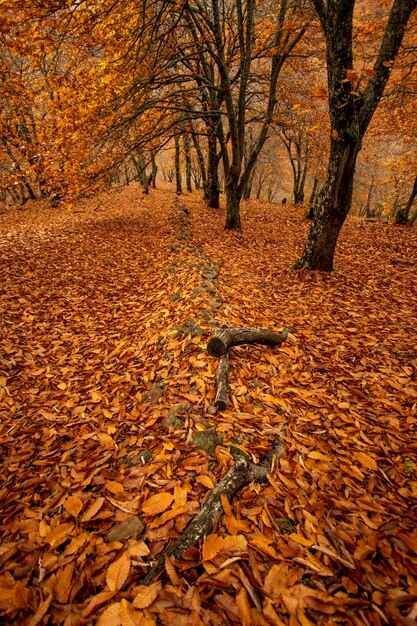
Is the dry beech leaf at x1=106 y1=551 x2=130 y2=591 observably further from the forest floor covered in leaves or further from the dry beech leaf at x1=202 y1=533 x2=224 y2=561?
the dry beech leaf at x1=202 y1=533 x2=224 y2=561

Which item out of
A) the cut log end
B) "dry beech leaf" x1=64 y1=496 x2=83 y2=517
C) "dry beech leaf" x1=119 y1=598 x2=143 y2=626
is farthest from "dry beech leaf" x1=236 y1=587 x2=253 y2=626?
the cut log end

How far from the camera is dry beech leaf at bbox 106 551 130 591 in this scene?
1.76 m

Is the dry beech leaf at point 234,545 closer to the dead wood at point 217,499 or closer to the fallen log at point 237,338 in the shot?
the dead wood at point 217,499

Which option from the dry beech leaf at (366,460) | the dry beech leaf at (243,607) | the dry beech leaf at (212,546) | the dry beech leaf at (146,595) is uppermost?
the dry beech leaf at (212,546)

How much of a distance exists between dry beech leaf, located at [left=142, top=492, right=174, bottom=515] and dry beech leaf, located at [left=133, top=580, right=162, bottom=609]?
0.46 meters

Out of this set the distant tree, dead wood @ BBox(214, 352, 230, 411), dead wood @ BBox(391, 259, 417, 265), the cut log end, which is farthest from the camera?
dead wood @ BBox(391, 259, 417, 265)

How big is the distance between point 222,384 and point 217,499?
48.9 inches

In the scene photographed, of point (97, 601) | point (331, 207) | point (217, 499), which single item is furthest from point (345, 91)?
point (97, 601)

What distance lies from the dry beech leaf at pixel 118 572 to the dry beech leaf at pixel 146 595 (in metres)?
0.12

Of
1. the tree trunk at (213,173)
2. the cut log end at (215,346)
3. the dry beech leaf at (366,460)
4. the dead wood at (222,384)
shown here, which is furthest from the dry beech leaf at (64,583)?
the tree trunk at (213,173)

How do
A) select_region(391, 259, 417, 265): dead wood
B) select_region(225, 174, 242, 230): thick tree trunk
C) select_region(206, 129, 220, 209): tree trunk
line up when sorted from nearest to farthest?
select_region(391, 259, 417, 265): dead wood < select_region(225, 174, 242, 230): thick tree trunk < select_region(206, 129, 220, 209): tree trunk

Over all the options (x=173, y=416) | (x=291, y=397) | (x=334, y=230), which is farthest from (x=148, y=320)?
(x=334, y=230)

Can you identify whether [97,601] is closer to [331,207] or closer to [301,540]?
[301,540]

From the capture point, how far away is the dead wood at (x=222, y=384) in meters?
3.05
